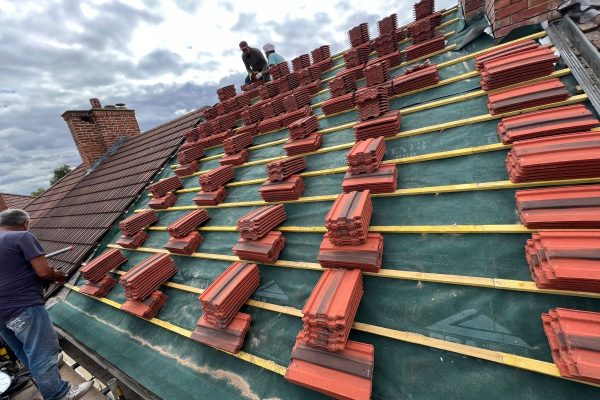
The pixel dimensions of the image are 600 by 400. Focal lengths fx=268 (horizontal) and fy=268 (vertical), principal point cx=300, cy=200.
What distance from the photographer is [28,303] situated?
3393 millimetres

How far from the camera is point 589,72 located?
2723 mm

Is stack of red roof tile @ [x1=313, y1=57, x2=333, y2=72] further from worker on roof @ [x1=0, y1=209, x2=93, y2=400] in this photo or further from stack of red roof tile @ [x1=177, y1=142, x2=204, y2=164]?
worker on roof @ [x1=0, y1=209, x2=93, y2=400]

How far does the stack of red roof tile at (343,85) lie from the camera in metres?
5.03

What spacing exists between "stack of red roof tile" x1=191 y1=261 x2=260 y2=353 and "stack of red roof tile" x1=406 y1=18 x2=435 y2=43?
5.16 metres

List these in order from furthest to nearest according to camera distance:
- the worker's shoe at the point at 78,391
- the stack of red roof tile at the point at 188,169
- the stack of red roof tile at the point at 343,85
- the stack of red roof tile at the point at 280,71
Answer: the stack of red roof tile at the point at 280,71 < the stack of red roof tile at the point at 188,169 < the stack of red roof tile at the point at 343,85 < the worker's shoe at the point at 78,391

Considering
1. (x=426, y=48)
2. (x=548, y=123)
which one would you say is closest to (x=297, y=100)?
(x=426, y=48)

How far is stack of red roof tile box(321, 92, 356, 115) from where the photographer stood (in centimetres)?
476

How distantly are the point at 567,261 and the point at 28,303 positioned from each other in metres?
5.51

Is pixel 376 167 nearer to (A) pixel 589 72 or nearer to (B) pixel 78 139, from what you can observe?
(A) pixel 589 72

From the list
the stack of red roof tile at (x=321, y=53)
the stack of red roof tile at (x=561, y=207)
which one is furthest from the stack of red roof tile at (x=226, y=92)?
the stack of red roof tile at (x=561, y=207)

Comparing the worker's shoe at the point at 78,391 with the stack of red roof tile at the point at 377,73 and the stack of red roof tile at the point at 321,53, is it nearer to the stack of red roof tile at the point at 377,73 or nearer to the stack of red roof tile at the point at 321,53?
the stack of red roof tile at the point at 377,73

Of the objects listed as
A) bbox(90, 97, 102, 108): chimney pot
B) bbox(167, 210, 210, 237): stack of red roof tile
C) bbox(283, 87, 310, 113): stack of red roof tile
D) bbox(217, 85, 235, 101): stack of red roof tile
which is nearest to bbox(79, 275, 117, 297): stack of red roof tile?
bbox(167, 210, 210, 237): stack of red roof tile

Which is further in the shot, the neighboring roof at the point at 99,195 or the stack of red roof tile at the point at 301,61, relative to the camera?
the stack of red roof tile at the point at 301,61

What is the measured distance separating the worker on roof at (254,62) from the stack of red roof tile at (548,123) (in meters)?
7.15
